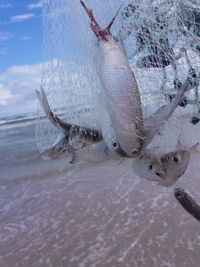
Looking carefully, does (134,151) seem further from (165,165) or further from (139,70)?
(139,70)

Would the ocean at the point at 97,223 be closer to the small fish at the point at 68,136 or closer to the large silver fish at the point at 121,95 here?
the small fish at the point at 68,136

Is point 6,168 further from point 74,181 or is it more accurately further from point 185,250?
point 185,250

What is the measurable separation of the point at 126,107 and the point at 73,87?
761 mm

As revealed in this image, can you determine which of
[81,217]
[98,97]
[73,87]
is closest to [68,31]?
[73,87]

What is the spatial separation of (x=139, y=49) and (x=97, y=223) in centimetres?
269

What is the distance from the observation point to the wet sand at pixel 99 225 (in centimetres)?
364

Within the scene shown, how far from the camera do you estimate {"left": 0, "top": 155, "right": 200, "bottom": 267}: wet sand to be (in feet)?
11.9

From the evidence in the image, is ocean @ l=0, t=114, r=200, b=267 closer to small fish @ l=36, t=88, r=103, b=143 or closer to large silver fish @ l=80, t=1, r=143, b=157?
small fish @ l=36, t=88, r=103, b=143

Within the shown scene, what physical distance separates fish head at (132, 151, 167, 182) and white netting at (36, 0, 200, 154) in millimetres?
358

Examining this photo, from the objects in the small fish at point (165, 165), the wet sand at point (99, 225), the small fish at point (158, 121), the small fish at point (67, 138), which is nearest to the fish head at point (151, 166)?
the small fish at point (165, 165)

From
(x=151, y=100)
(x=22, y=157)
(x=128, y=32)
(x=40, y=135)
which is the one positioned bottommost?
(x=22, y=157)

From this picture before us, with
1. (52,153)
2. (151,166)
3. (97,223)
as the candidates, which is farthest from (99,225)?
(151,166)

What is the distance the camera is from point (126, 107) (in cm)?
189

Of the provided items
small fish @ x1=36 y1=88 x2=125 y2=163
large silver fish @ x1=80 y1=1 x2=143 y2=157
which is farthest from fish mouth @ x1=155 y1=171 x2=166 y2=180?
small fish @ x1=36 y1=88 x2=125 y2=163
